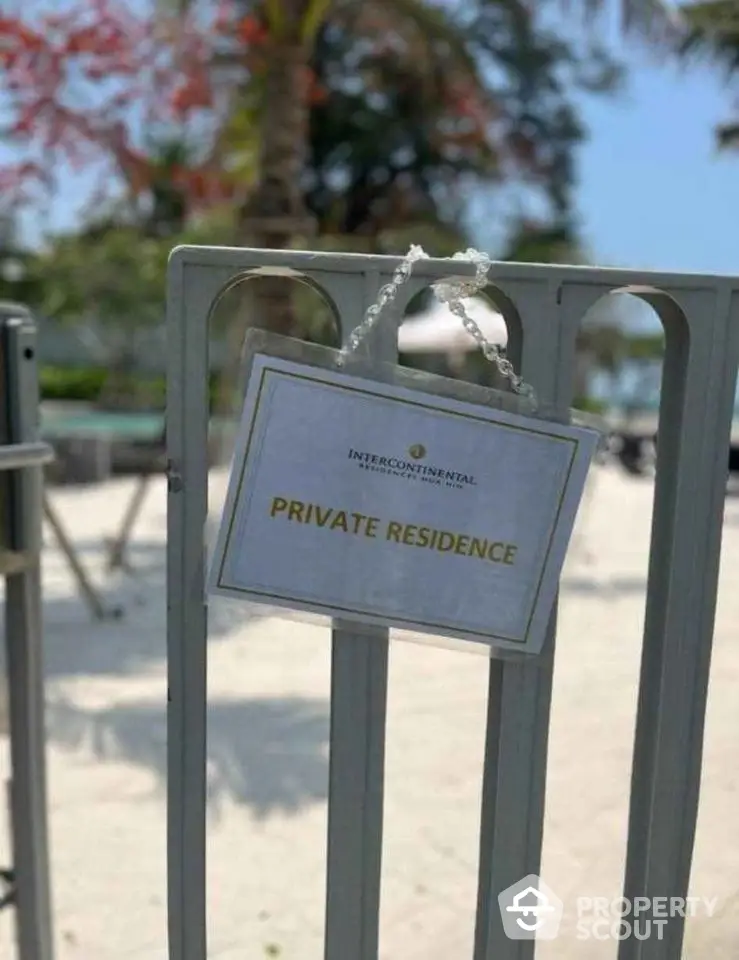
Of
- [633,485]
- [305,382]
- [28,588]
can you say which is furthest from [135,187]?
[305,382]

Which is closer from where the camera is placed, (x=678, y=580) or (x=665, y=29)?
(x=678, y=580)

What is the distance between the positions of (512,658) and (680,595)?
0.82 ft

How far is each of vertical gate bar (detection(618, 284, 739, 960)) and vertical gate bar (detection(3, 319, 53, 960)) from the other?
119 cm

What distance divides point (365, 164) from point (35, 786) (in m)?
20.2

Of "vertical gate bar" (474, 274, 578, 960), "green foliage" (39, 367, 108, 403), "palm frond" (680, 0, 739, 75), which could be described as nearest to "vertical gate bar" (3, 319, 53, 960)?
"vertical gate bar" (474, 274, 578, 960)

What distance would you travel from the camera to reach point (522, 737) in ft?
4.41

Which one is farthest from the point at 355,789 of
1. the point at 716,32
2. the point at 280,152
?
the point at 716,32

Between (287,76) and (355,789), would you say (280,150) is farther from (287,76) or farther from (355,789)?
(355,789)

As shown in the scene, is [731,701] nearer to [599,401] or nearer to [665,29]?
[665,29]

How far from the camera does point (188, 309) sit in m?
1.29

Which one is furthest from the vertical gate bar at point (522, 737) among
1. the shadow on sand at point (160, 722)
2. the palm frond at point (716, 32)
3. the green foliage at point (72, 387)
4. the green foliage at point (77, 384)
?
the green foliage at point (72, 387)

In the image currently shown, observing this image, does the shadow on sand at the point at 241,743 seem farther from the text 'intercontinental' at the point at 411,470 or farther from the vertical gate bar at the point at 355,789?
the text 'intercontinental' at the point at 411,470

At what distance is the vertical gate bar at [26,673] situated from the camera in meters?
1.81

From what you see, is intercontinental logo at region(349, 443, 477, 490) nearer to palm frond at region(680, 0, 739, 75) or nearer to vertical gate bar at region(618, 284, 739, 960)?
vertical gate bar at region(618, 284, 739, 960)
